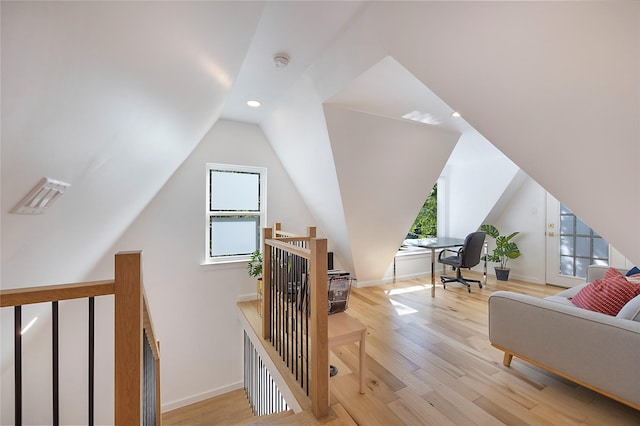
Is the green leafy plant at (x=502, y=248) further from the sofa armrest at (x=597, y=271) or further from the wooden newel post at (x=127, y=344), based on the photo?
the wooden newel post at (x=127, y=344)

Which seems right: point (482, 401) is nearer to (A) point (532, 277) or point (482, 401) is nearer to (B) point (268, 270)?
(B) point (268, 270)

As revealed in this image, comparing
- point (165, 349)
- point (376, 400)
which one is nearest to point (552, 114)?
point (376, 400)

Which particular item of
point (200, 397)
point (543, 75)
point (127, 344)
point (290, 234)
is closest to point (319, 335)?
point (127, 344)

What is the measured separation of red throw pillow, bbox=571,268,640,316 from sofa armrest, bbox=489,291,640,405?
1.06ft

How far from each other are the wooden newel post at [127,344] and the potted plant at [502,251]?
5.43 meters

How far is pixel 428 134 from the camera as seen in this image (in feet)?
10.1

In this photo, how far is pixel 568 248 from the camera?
414 cm

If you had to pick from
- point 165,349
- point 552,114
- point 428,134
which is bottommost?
point 165,349

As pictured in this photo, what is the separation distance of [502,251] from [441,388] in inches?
150

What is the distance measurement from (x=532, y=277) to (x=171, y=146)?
5864 mm

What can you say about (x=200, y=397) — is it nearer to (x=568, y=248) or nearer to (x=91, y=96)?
(x=91, y=96)

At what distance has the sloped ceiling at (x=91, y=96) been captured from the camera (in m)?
0.68

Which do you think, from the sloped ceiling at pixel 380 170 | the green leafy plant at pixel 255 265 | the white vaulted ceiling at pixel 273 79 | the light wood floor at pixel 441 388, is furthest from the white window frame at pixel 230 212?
the light wood floor at pixel 441 388

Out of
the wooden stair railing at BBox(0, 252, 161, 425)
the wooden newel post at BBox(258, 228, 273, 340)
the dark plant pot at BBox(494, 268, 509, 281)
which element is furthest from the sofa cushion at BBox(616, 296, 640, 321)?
the dark plant pot at BBox(494, 268, 509, 281)
